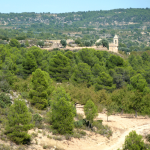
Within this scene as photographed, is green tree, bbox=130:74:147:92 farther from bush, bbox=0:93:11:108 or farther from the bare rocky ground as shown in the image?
bush, bbox=0:93:11:108

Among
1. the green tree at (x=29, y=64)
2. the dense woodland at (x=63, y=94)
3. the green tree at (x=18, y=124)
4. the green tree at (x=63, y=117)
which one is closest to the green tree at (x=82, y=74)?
the dense woodland at (x=63, y=94)

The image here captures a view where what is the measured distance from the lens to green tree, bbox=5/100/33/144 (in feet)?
70.9

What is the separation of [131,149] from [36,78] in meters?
16.7

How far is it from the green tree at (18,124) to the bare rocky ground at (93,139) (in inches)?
27.3

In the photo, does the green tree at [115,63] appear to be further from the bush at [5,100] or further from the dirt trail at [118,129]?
the bush at [5,100]

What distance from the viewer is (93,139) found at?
27.2 meters

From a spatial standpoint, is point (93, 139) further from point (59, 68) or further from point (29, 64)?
point (29, 64)

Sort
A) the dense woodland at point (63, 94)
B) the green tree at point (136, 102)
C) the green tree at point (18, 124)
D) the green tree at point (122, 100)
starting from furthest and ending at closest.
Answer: the green tree at point (122, 100)
the green tree at point (136, 102)
the dense woodland at point (63, 94)
the green tree at point (18, 124)

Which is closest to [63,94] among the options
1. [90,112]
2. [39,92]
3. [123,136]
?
[90,112]

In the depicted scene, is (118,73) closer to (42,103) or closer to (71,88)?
(71,88)

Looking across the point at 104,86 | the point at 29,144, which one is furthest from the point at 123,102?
the point at 29,144

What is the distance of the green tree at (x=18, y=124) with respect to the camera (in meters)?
21.6

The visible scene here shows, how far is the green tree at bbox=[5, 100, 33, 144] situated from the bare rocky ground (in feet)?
2.28

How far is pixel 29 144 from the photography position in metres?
22.4
